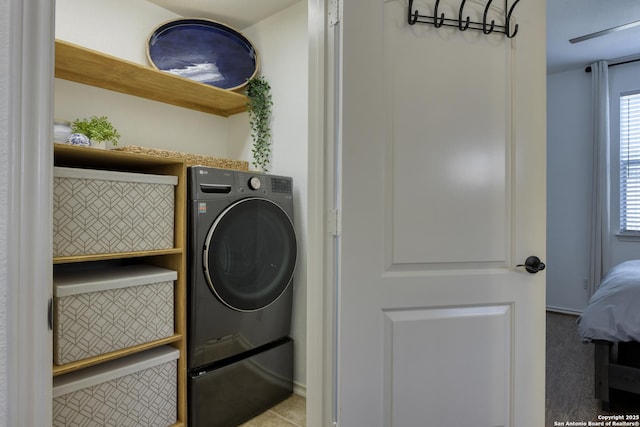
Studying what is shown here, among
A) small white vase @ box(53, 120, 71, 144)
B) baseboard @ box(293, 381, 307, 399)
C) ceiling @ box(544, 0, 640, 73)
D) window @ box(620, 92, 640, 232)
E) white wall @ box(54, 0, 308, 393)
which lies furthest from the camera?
window @ box(620, 92, 640, 232)

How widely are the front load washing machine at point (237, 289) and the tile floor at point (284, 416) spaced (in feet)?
0.16

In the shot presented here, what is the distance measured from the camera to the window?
3.71 meters

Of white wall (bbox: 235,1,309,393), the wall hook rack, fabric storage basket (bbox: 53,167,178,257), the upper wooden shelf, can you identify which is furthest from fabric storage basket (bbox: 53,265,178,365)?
the wall hook rack

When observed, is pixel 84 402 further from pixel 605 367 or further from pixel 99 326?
pixel 605 367

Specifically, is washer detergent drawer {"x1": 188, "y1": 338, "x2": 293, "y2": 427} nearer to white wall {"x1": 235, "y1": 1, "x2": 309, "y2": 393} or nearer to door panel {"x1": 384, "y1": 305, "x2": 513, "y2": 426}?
white wall {"x1": 235, "y1": 1, "x2": 309, "y2": 393}

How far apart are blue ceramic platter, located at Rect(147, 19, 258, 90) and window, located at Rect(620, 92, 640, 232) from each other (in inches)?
156

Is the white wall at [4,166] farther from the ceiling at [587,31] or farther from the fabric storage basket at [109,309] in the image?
the ceiling at [587,31]

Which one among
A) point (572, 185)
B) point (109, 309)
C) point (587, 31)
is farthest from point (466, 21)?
point (572, 185)

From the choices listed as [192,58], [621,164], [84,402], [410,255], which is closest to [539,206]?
[410,255]

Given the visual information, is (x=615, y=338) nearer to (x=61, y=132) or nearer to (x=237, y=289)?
(x=237, y=289)

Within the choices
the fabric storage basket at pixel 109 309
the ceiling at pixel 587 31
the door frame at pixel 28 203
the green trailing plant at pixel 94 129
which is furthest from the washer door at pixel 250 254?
the ceiling at pixel 587 31

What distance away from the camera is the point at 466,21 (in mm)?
1309

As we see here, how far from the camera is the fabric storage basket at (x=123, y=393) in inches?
55.4

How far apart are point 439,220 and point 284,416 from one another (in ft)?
4.88
